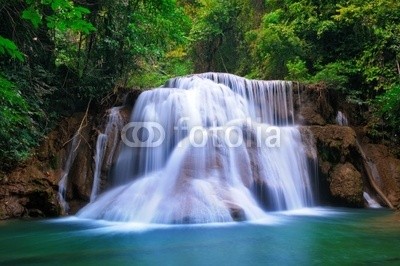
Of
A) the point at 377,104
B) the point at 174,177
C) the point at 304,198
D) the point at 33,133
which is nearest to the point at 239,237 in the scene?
the point at 174,177

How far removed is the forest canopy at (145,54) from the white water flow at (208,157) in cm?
157

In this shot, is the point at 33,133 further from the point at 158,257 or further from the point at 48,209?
the point at 158,257

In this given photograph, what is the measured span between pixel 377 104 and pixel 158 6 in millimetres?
6767

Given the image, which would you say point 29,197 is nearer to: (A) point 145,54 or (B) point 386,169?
(A) point 145,54

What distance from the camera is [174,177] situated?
8227 millimetres

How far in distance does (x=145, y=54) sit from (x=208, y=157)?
4.13 metres

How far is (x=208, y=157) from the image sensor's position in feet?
29.1

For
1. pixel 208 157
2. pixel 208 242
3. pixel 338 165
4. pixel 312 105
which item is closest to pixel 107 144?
pixel 208 157

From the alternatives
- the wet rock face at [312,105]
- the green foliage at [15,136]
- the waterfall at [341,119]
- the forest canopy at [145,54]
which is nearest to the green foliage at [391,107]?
the forest canopy at [145,54]

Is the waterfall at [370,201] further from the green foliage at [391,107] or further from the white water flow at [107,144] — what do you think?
the white water flow at [107,144]

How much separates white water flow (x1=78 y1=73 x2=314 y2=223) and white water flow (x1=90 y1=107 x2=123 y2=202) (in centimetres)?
24

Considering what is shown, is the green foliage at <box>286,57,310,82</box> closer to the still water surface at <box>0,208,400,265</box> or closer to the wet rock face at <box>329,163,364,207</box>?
the wet rock face at <box>329,163,364,207</box>

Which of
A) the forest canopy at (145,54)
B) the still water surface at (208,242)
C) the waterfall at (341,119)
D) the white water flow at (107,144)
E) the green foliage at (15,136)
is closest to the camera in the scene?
the still water surface at (208,242)

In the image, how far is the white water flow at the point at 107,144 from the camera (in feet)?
29.9
